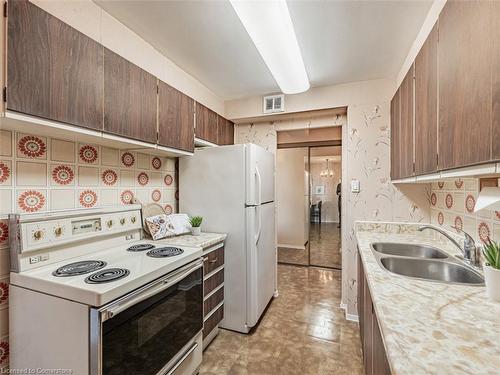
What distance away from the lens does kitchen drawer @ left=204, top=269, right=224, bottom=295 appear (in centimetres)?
191

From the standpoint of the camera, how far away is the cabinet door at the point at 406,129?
1.49m

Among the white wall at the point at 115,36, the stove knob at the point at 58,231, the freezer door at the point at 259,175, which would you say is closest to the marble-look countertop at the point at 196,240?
the freezer door at the point at 259,175

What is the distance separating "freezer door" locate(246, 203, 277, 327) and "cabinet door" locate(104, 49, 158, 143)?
1070 mm

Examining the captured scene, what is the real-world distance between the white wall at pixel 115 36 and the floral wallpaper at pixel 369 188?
1805 mm

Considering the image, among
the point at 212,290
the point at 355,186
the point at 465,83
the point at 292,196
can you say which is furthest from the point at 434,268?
the point at 292,196

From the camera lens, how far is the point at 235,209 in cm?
214

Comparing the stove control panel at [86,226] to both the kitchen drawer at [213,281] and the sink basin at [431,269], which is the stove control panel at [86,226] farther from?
the sink basin at [431,269]

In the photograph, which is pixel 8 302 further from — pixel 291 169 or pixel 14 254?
pixel 291 169

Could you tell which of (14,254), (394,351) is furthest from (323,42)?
(14,254)

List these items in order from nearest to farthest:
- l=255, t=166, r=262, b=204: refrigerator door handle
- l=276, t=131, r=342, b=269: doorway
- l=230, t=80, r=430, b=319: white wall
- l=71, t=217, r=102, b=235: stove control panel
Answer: l=71, t=217, r=102, b=235: stove control panel → l=255, t=166, r=262, b=204: refrigerator door handle → l=230, t=80, r=430, b=319: white wall → l=276, t=131, r=342, b=269: doorway

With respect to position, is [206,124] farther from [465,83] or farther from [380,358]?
[380,358]

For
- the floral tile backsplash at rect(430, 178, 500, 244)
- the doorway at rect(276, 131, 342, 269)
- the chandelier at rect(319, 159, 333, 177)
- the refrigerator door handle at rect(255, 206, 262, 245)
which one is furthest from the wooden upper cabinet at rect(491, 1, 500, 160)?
the chandelier at rect(319, 159, 333, 177)

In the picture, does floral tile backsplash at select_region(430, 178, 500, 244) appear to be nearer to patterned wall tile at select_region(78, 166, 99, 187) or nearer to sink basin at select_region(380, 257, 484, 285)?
sink basin at select_region(380, 257, 484, 285)

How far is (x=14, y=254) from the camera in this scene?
117cm
